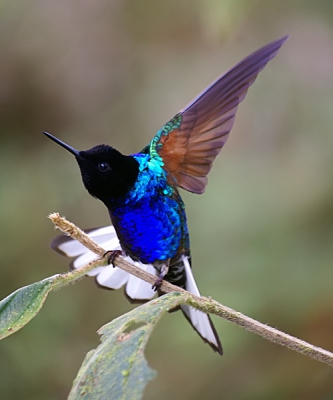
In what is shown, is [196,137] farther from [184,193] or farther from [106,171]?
[184,193]

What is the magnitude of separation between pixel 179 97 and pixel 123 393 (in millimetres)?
2207

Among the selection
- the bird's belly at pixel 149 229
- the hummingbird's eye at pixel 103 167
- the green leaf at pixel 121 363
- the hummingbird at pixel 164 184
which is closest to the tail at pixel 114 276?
the hummingbird at pixel 164 184

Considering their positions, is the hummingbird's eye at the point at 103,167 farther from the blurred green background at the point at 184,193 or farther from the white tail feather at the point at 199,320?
the blurred green background at the point at 184,193

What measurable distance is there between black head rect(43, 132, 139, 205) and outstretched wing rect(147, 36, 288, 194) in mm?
216

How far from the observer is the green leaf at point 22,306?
0.99 meters

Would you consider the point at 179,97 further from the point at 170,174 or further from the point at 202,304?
the point at 202,304

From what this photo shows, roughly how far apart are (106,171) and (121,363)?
2.94ft

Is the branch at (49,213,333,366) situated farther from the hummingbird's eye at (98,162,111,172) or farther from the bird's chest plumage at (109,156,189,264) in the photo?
the bird's chest plumage at (109,156,189,264)

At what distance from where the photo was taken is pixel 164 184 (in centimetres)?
185

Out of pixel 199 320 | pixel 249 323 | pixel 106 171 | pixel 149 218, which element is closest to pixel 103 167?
pixel 106 171

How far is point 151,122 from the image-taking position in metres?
2.93

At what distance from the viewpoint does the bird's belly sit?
176 centimetres

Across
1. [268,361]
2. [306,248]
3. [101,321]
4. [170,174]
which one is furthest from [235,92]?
[101,321]

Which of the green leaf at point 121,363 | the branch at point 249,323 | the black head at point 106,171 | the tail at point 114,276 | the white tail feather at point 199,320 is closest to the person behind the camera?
the green leaf at point 121,363
